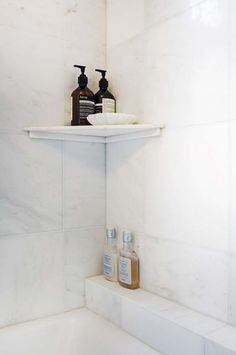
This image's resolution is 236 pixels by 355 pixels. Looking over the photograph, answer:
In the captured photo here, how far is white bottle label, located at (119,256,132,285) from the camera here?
126 centimetres

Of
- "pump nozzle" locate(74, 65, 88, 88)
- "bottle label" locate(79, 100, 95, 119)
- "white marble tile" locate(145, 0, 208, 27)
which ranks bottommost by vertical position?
"bottle label" locate(79, 100, 95, 119)

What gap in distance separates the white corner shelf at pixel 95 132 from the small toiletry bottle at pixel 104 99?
0.32 ft

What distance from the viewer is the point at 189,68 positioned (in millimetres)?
1078

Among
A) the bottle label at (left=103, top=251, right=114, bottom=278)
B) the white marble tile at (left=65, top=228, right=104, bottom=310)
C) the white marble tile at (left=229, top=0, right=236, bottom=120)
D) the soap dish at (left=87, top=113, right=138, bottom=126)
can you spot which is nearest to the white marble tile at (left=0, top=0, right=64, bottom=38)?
the soap dish at (left=87, top=113, right=138, bottom=126)

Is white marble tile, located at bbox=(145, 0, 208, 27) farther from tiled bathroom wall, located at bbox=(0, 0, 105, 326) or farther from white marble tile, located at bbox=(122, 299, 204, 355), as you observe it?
white marble tile, located at bbox=(122, 299, 204, 355)

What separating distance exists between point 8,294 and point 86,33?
106cm

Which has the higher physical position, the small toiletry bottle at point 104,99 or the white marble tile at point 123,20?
the white marble tile at point 123,20

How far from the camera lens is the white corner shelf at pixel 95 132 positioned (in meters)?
1.18

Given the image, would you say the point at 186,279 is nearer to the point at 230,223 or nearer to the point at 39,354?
the point at 230,223

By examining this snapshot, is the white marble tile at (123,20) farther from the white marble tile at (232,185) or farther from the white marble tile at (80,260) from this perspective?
the white marble tile at (80,260)

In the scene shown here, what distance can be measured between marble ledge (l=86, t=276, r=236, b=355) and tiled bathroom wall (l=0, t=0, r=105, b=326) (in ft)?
0.54

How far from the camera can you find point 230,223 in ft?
3.13

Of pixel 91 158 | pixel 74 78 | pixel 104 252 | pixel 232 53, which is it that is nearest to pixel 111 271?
Answer: pixel 104 252

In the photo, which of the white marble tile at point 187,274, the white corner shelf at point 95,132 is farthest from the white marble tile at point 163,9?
the white marble tile at point 187,274
